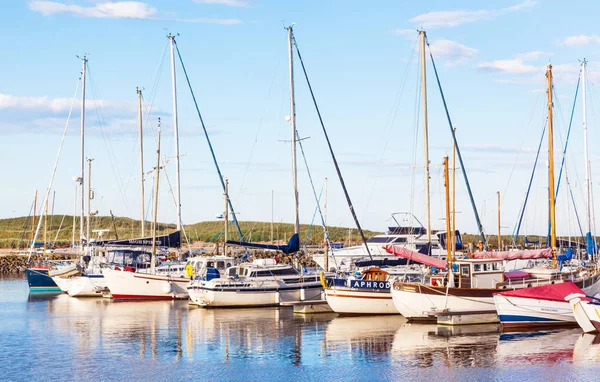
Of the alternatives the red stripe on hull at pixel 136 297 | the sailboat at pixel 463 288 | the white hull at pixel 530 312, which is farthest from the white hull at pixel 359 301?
the red stripe on hull at pixel 136 297

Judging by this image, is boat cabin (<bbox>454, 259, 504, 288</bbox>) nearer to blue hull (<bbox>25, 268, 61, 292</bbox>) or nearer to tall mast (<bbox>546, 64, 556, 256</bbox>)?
tall mast (<bbox>546, 64, 556, 256</bbox>)

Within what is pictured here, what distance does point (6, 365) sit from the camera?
96.5ft

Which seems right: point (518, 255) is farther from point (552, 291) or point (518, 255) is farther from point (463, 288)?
point (552, 291)

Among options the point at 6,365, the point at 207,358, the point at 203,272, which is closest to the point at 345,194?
the point at 203,272

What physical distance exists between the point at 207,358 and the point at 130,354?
3.19 m

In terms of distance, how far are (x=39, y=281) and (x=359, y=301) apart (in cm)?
3308

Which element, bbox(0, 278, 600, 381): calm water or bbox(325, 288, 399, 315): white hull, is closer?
bbox(0, 278, 600, 381): calm water

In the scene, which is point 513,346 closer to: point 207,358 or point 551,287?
point 551,287

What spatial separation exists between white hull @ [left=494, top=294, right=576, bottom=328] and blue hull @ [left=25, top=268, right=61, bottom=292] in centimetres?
4098

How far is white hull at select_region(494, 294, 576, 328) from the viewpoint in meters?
35.5

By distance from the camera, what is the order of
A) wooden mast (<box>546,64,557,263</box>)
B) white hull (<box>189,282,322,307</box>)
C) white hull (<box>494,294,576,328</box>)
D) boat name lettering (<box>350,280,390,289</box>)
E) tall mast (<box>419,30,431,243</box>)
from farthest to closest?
white hull (<box>189,282,322,307</box>) < tall mast (<box>419,30,431,243</box>) < wooden mast (<box>546,64,557,263</box>) < boat name lettering (<box>350,280,390,289</box>) < white hull (<box>494,294,576,328</box>)

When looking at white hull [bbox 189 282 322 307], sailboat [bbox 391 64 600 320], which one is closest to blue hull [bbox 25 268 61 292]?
white hull [bbox 189 282 322 307]

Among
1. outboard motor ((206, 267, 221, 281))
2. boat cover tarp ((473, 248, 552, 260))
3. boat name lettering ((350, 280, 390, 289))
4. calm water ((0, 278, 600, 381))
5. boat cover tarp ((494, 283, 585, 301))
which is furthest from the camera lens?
outboard motor ((206, 267, 221, 281))

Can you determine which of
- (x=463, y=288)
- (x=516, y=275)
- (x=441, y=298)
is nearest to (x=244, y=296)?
(x=441, y=298)
